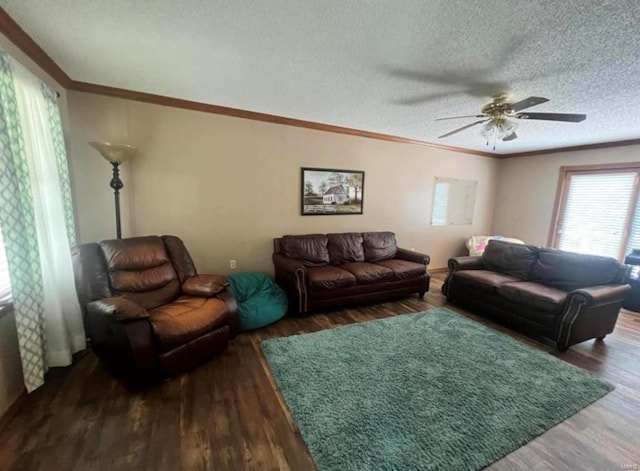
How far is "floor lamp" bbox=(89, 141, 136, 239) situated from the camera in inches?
96.8

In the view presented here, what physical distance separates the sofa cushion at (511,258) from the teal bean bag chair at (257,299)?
3020 mm

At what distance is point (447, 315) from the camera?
3268mm

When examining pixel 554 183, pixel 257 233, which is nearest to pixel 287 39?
pixel 257 233

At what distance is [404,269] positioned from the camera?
369 centimetres

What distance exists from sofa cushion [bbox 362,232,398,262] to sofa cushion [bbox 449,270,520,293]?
0.99 m

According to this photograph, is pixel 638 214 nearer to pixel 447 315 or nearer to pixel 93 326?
pixel 447 315

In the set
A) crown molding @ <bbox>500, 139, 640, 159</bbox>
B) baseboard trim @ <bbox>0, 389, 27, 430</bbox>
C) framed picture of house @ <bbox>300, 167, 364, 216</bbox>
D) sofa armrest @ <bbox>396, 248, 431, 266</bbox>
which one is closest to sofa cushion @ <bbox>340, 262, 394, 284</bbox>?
sofa armrest @ <bbox>396, 248, 431, 266</bbox>

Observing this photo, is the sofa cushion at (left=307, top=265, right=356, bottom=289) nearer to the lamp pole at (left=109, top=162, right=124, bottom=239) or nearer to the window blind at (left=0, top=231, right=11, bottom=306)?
the lamp pole at (left=109, top=162, right=124, bottom=239)

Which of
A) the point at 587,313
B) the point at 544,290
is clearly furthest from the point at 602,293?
the point at 544,290

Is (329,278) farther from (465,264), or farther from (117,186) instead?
(117,186)

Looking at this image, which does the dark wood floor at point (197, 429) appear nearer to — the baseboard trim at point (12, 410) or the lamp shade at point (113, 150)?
the baseboard trim at point (12, 410)

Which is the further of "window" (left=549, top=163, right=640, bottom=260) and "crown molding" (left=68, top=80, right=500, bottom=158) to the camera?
"window" (left=549, top=163, right=640, bottom=260)

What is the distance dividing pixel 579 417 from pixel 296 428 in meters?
1.90

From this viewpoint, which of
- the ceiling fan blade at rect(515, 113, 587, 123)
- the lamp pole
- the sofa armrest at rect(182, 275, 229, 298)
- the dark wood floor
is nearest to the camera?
the dark wood floor
